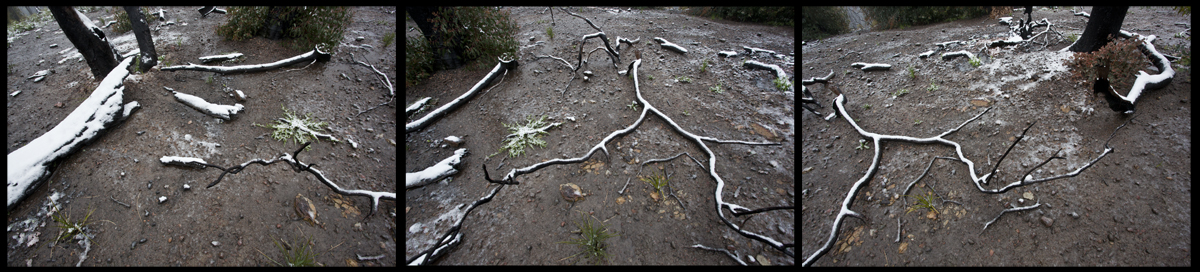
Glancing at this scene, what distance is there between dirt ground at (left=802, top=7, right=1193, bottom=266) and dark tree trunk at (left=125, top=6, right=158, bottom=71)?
3.93 m

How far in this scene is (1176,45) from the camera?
7.14 ft

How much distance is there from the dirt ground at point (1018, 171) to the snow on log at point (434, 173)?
69.9 inches

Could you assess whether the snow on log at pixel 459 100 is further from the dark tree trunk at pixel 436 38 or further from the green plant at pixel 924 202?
the green plant at pixel 924 202

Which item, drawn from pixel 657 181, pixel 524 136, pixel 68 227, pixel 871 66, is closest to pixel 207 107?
pixel 68 227

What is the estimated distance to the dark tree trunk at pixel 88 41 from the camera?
91.4 inches

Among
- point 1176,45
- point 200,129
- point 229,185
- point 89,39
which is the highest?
point 89,39

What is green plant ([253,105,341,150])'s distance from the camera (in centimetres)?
239

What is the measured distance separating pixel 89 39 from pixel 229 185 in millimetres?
1545

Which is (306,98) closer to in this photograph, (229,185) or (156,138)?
(156,138)

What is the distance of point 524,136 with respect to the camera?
8.14 feet

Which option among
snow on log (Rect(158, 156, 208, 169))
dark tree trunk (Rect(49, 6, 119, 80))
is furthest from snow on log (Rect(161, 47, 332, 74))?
snow on log (Rect(158, 156, 208, 169))

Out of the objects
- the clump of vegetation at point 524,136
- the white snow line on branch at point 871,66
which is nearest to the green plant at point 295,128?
the clump of vegetation at point 524,136

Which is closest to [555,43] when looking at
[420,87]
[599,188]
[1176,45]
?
[420,87]

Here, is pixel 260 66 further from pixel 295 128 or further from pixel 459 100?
pixel 459 100
